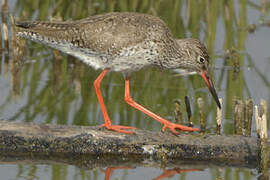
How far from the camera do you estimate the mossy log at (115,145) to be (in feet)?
28.2

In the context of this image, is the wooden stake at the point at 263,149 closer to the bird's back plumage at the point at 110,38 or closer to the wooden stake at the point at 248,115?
the wooden stake at the point at 248,115

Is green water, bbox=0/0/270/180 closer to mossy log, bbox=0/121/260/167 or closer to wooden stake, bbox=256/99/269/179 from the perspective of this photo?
wooden stake, bbox=256/99/269/179

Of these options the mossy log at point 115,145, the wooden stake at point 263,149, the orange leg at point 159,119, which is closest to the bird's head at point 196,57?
the orange leg at point 159,119

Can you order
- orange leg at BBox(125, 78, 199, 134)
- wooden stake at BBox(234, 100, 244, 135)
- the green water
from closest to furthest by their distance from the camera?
the green water, wooden stake at BBox(234, 100, 244, 135), orange leg at BBox(125, 78, 199, 134)

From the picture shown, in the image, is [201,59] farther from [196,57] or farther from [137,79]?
[137,79]

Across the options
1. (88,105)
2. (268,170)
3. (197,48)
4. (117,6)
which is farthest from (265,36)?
(268,170)

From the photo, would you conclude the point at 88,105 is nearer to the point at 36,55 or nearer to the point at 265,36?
the point at 36,55

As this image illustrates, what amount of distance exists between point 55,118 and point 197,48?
234 cm

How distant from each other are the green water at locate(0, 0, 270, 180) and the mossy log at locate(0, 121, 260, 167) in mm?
244

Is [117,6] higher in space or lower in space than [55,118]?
higher

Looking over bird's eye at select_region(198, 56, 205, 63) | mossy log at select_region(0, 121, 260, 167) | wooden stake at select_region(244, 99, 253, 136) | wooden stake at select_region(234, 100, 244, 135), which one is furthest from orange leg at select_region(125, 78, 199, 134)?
bird's eye at select_region(198, 56, 205, 63)

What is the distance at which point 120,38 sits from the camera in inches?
373

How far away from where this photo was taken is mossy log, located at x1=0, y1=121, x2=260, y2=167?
8602mm

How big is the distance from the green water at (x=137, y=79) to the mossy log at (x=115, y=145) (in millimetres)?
244
